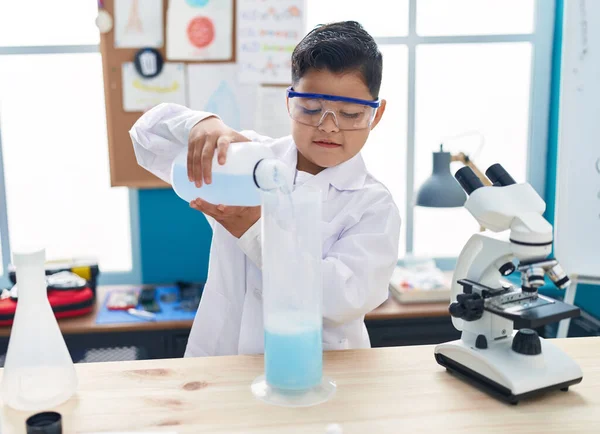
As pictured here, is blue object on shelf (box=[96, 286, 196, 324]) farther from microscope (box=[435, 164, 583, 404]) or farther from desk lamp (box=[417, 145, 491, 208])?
microscope (box=[435, 164, 583, 404])

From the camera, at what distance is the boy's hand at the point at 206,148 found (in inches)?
42.0

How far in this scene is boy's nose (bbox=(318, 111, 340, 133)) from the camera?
1.19m

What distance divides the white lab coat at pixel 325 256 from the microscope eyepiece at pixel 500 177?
0.25 metres

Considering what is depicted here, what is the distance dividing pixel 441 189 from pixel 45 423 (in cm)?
170

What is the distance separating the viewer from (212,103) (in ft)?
8.89

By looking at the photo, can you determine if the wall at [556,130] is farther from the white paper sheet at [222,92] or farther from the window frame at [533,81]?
the white paper sheet at [222,92]

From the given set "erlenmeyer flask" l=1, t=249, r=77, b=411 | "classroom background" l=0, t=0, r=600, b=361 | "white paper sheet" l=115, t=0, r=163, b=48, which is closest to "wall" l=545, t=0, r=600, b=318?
"classroom background" l=0, t=0, r=600, b=361

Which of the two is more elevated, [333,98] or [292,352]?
[333,98]

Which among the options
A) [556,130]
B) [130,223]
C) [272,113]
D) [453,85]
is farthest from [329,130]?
[556,130]

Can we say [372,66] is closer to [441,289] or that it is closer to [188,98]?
[441,289]

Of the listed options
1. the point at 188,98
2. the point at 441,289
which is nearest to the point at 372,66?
the point at 441,289

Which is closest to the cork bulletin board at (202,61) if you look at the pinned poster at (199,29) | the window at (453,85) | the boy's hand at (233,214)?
the pinned poster at (199,29)

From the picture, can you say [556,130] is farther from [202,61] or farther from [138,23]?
[138,23]

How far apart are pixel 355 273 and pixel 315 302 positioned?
0.20m
